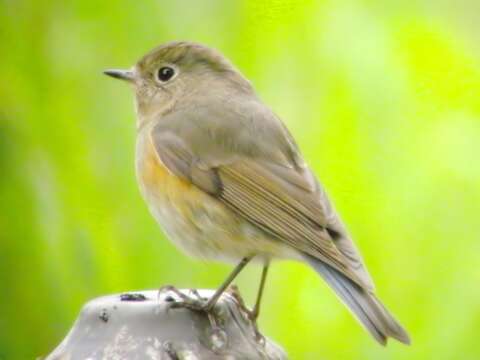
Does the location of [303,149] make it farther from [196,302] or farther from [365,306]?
[196,302]

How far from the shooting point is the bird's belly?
141 inches

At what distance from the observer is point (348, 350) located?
3.93 metres

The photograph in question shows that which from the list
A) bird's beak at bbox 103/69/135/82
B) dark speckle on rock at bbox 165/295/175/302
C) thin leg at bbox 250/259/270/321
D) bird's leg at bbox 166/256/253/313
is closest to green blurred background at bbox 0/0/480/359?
bird's beak at bbox 103/69/135/82

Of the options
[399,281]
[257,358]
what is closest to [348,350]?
[399,281]

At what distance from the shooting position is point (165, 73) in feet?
14.3

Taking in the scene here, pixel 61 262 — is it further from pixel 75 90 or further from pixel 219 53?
pixel 219 53

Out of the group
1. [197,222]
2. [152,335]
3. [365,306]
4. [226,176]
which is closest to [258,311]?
[365,306]

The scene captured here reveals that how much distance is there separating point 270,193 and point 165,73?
36.0 inches

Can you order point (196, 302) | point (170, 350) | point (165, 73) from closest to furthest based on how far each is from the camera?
1. point (170, 350)
2. point (196, 302)
3. point (165, 73)

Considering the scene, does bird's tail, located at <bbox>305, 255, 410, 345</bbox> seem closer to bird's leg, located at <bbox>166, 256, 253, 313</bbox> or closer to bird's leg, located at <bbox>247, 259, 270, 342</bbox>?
bird's leg, located at <bbox>247, 259, 270, 342</bbox>

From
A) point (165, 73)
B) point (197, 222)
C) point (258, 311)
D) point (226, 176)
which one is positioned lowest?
point (258, 311)

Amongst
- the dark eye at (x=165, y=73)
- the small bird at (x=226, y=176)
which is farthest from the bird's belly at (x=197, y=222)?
the dark eye at (x=165, y=73)

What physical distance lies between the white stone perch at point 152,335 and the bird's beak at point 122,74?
70.8 inches

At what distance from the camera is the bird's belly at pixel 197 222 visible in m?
3.59
